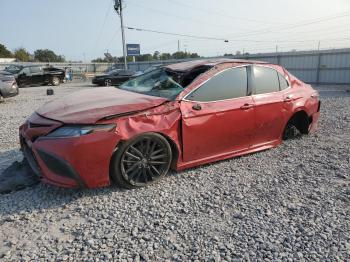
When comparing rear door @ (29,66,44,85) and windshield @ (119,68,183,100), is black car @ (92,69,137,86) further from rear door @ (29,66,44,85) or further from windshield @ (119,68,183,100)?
windshield @ (119,68,183,100)

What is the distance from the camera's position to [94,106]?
11.4 ft

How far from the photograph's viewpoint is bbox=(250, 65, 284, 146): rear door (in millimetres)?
4438

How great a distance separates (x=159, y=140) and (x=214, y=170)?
3.33ft

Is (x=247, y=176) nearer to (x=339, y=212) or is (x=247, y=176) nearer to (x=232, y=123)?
(x=232, y=123)

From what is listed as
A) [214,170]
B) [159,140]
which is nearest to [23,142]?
[159,140]

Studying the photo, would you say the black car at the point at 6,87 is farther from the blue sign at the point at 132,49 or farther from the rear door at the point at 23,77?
the blue sign at the point at 132,49

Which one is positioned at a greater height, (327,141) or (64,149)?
(64,149)

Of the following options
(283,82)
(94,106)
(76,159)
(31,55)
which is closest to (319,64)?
(283,82)

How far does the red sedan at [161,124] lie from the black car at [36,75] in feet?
59.7

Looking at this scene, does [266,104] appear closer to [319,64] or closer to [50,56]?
[319,64]

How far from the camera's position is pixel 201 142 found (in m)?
3.85

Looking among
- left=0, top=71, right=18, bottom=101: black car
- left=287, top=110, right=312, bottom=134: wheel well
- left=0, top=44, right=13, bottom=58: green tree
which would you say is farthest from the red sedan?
left=0, top=44, right=13, bottom=58: green tree

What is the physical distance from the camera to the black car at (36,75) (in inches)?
798

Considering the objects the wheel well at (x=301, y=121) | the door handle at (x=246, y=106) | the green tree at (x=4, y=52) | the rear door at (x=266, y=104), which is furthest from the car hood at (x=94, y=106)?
the green tree at (x=4, y=52)
